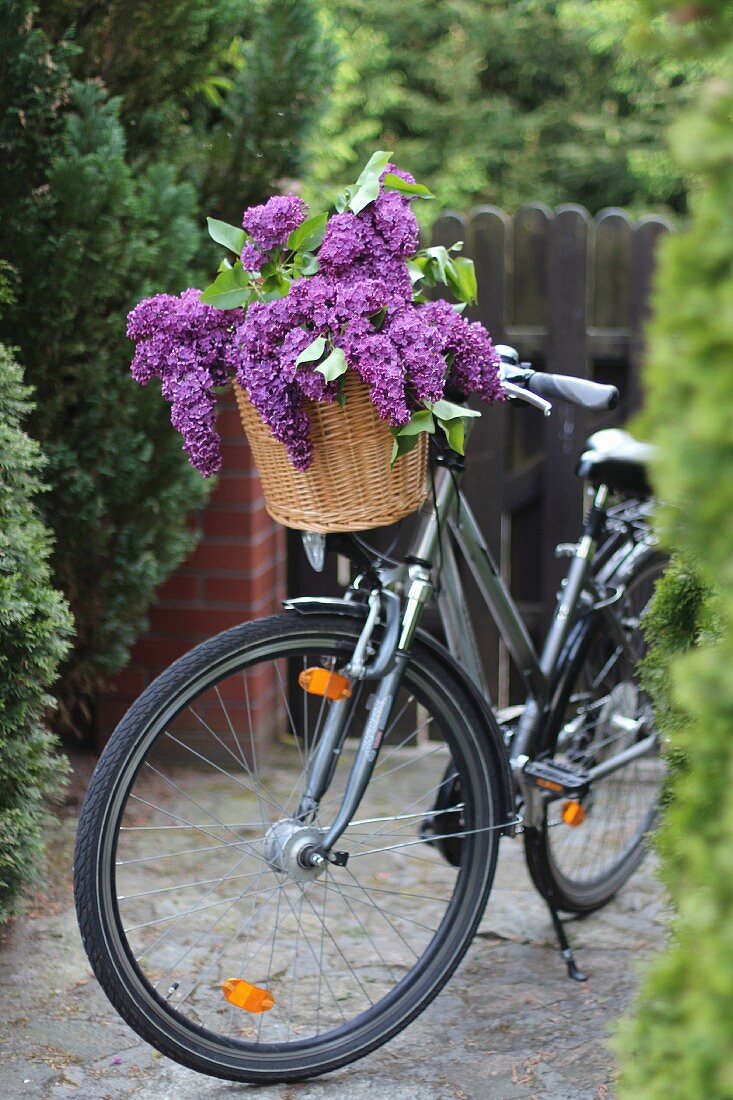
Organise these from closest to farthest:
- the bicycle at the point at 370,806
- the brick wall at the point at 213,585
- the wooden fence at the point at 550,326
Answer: the bicycle at the point at 370,806 → the brick wall at the point at 213,585 → the wooden fence at the point at 550,326

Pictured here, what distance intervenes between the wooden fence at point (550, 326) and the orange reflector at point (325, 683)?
5.65 feet

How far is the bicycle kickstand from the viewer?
2.51m

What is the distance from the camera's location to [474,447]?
3758 millimetres

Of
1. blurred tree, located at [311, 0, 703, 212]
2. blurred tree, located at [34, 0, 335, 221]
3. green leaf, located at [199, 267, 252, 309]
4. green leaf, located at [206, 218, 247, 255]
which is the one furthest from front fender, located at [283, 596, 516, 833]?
blurred tree, located at [311, 0, 703, 212]

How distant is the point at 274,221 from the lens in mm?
1910

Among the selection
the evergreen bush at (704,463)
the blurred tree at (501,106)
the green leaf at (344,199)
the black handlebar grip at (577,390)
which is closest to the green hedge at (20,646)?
the green leaf at (344,199)

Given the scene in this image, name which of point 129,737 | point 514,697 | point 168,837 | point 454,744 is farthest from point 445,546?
point 514,697

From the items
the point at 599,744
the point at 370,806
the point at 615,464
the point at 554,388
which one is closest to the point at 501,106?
the point at 370,806

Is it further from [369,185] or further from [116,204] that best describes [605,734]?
[116,204]

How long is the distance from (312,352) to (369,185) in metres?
0.32

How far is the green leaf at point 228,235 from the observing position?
1992 millimetres

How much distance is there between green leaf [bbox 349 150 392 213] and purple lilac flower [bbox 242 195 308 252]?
0.09m

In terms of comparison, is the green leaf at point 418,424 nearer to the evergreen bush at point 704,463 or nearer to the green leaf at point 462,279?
the green leaf at point 462,279

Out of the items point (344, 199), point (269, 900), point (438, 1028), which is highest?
point (344, 199)
